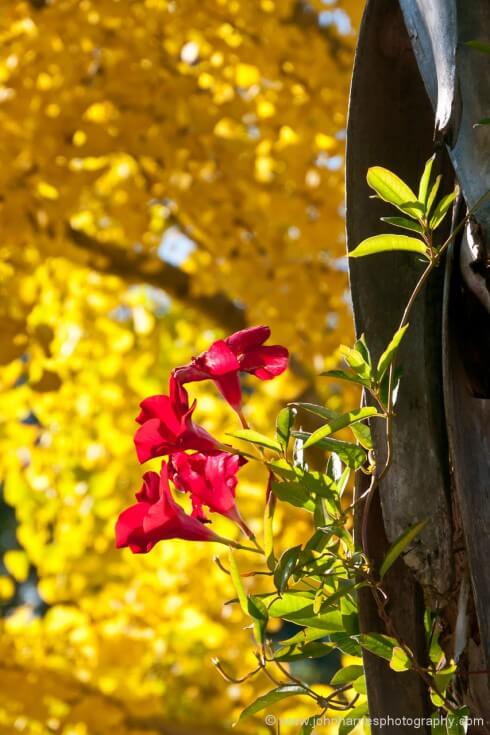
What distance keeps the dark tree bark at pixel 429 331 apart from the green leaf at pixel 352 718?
3.1 inches

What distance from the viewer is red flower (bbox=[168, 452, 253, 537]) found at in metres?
0.51

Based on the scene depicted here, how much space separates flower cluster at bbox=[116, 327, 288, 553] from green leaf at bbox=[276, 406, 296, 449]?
2cm

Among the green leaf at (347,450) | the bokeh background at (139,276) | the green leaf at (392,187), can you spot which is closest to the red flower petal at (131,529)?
the green leaf at (347,450)

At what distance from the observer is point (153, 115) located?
190 centimetres

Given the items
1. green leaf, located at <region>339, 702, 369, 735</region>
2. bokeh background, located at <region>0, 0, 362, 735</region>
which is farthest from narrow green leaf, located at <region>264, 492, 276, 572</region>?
bokeh background, located at <region>0, 0, 362, 735</region>

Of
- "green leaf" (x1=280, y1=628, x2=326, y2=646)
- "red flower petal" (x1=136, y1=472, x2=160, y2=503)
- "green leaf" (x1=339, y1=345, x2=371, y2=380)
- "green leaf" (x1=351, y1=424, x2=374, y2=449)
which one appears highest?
"green leaf" (x1=339, y1=345, x2=371, y2=380)

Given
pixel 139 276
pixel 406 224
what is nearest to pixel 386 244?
pixel 406 224

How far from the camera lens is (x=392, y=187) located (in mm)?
449

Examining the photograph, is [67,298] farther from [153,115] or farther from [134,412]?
[153,115]

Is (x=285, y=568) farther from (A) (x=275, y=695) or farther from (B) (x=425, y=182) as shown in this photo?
(B) (x=425, y=182)

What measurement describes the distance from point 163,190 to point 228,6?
0.39 m

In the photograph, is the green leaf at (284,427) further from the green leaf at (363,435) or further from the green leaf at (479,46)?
the green leaf at (479,46)

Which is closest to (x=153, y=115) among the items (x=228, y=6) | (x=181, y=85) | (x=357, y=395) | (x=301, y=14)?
(x=181, y=85)

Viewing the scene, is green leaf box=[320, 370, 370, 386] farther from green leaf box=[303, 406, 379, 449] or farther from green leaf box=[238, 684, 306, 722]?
green leaf box=[238, 684, 306, 722]
